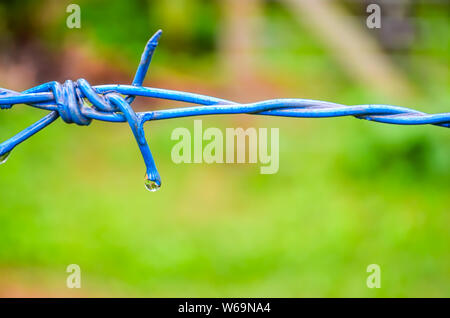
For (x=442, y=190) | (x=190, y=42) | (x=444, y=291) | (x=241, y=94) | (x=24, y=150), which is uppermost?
(x=190, y=42)

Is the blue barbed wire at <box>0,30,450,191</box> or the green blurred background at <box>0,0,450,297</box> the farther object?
the green blurred background at <box>0,0,450,297</box>

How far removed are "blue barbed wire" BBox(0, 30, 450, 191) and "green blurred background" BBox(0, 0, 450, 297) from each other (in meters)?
1.48

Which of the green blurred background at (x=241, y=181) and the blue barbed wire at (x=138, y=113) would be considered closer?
the blue barbed wire at (x=138, y=113)

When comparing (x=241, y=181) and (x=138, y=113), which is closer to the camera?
(x=138, y=113)

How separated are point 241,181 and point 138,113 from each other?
2250 mm

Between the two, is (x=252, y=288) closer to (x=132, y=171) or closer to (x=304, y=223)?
(x=304, y=223)

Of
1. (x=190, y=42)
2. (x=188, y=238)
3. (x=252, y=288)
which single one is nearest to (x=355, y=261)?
(x=252, y=288)

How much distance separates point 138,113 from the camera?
1070mm

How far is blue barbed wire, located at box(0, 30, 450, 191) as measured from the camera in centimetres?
105

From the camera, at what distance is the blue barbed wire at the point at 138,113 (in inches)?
41.4

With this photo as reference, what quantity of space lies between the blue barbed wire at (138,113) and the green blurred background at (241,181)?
1480 mm

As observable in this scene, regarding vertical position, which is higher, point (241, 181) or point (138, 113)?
point (241, 181)

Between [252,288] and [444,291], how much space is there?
2.79 ft

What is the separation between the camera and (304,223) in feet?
9.37
